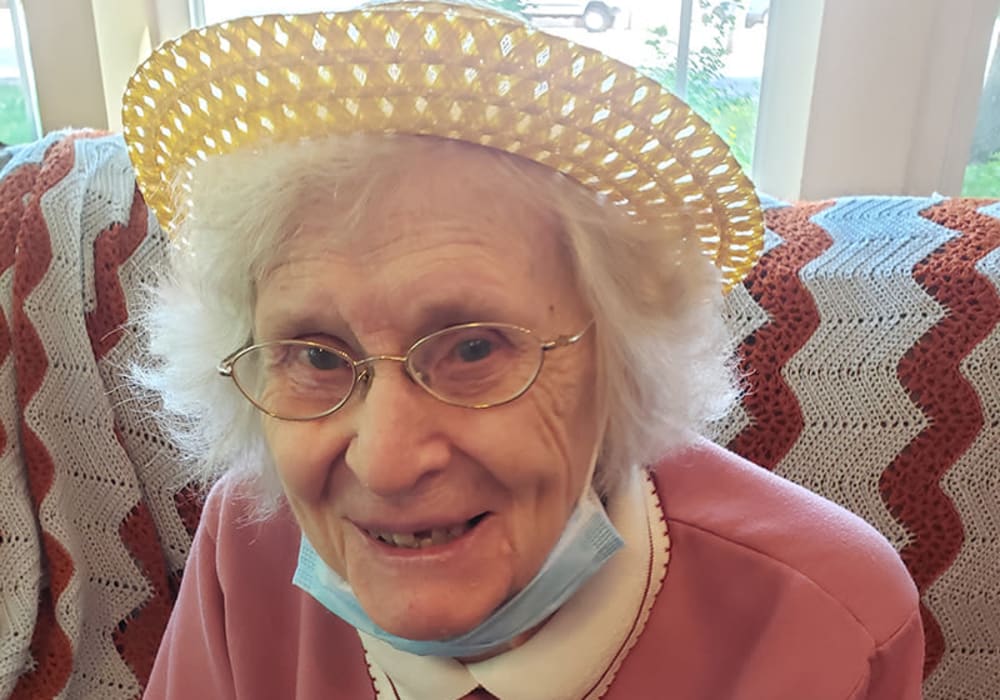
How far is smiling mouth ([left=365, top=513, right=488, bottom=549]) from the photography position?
72 centimetres

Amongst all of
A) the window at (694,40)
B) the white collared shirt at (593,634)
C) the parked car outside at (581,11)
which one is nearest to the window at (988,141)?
the window at (694,40)

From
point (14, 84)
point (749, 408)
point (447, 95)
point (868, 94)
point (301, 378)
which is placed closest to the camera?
point (447, 95)

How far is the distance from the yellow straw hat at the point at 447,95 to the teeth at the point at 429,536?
292 mm

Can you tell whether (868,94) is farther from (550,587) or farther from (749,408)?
(550,587)

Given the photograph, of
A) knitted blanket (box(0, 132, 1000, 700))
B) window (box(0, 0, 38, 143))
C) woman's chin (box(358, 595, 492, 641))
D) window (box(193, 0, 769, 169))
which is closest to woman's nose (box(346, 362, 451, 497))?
woman's chin (box(358, 595, 492, 641))

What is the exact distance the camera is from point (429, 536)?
724 mm

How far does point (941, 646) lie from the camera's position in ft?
3.68

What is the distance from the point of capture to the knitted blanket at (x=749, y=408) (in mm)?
1060

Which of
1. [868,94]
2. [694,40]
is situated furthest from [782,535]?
[694,40]

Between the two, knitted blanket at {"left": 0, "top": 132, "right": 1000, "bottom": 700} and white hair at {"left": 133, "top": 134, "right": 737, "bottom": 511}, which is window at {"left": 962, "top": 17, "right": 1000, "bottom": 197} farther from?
white hair at {"left": 133, "top": 134, "right": 737, "bottom": 511}

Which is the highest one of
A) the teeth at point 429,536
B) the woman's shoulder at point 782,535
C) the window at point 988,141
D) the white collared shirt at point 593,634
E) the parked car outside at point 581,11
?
the parked car outside at point 581,11

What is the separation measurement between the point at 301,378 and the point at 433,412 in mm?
128

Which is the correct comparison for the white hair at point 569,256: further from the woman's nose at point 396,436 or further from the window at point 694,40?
the window at point 694,40

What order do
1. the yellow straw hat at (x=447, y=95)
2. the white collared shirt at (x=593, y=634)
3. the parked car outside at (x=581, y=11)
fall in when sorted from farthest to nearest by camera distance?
the parked car outside at (x=581, y=11)
the white collared shirt at (x=593, y=634)
the yellow straw hat at (x=447, y=95)
